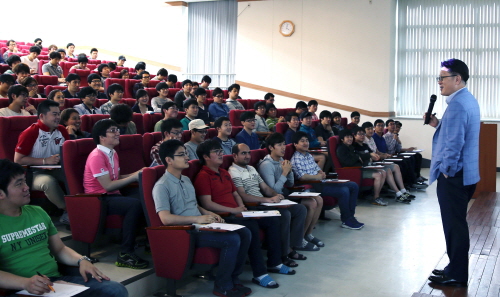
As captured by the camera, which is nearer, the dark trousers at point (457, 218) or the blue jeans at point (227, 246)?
the blue jeans at point (227, 246)

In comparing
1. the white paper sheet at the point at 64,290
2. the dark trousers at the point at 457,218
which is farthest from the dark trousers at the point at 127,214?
the dark trousers at the point at 457,218

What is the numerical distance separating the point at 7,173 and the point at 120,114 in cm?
220

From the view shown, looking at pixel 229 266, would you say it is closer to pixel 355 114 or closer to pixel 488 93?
pixel 355 114

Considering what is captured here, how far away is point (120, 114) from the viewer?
167 inches

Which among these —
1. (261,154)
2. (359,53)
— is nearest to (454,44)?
(359,53)

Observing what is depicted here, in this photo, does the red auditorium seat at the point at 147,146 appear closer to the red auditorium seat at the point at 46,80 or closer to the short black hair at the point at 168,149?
the short black hair at the point at 168,149

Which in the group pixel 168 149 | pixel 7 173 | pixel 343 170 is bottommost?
pixel 343 170

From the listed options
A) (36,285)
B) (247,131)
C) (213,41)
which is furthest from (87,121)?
(213,41)

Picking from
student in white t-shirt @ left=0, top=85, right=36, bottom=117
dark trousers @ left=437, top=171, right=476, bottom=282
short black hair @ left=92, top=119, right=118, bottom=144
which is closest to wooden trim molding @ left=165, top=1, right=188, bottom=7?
student in white t-shirt @ left=0, top=85, right=36, bottom=117

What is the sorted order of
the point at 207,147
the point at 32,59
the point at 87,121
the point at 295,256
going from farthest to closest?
1. the point at 32,59
2. the point at 87,121
3. the point at 295,256
4. the point at 207,147

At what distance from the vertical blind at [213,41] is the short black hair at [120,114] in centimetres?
708

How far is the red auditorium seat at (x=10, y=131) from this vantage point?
3.66 metres

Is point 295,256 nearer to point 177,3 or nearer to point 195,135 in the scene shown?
point 195,135

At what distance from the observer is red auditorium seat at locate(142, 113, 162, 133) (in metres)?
5.11
